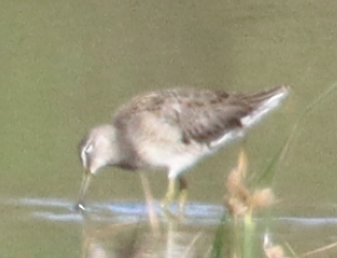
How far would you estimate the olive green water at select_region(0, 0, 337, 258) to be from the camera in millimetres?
3658

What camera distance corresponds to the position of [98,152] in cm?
422

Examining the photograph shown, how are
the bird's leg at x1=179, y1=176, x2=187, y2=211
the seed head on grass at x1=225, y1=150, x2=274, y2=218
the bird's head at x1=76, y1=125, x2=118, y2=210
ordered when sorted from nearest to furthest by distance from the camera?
the seed head on grass at x1=225, y1=150, x2=274, y2=218, the bird's leg at x1=179, y1=176, x2=187, y2=211, the bird's head at x1=76, y1=125, x2=118, y2=210

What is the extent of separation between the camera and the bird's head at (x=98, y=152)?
4199 millimetres

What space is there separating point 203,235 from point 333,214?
0.64 meters

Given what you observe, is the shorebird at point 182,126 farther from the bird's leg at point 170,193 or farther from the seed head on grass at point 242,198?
the seed head on grass at point 242,198

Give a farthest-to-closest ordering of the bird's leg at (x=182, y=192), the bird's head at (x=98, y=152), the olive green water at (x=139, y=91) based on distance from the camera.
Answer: the bird's head at (x=98, y=152)
the bird's leg at (x=182, y=192)
the olive green water at (x=139, y=91)

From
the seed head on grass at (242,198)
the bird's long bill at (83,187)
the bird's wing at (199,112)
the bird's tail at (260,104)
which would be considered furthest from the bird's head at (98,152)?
the seed head on grass at (242,198)

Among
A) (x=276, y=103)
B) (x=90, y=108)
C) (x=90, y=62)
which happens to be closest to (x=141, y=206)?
(x=276, y=103)

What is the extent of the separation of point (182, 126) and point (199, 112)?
6 centimetres

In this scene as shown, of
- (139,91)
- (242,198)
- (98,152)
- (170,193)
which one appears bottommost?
(242,198)

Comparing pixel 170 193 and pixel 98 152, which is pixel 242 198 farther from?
pixel 98 152

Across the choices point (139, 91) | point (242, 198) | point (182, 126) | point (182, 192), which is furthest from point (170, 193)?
point (242, 198)

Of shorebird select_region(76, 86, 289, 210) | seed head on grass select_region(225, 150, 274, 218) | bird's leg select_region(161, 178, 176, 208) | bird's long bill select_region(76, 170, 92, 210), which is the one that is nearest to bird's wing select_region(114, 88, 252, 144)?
shorebird select_region(76, 86, 289, 210)

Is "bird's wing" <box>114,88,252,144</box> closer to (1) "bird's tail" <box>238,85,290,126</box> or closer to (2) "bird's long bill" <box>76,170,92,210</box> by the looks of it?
(1) "bird's tail" <box>238,85,290,126</box>
